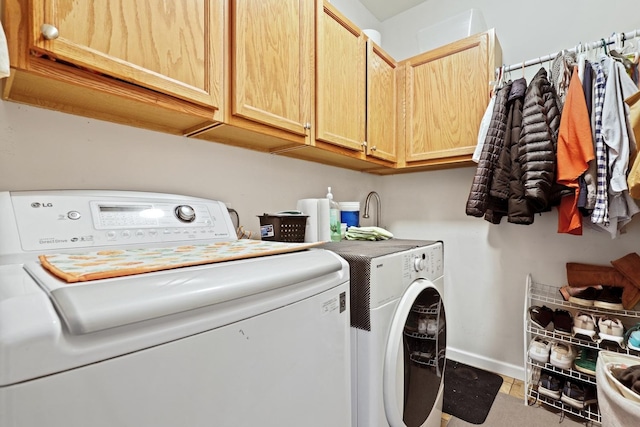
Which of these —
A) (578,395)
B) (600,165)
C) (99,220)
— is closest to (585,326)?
(578,395)

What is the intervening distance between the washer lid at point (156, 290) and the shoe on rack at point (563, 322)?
1672 mm

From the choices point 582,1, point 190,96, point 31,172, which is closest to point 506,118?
point 582,1

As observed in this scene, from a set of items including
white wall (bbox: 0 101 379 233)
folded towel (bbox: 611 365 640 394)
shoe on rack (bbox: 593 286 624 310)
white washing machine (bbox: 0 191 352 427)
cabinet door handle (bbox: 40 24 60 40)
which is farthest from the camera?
shoe on rack (bbox: 593 286 624 310)

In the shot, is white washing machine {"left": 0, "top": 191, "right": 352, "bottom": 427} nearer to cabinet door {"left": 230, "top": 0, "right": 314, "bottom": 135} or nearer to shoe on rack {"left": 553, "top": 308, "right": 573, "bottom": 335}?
cabinet door {"left": 230, "top": 0, "right": 314, "bottom": 135}

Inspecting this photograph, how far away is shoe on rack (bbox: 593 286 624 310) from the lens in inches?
57.2

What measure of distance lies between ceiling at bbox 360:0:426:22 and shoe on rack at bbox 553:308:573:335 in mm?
2309

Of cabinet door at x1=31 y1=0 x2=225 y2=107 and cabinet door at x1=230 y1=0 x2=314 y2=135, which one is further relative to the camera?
cabinet door at x1=230 y1=0 x2=314 y2=135

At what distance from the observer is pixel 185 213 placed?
105 cm

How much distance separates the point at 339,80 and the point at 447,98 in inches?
29.3

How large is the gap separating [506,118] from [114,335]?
187cm

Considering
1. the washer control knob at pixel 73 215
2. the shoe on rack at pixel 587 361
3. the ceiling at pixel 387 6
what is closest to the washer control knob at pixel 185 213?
the washer control knob at pixel 73 215

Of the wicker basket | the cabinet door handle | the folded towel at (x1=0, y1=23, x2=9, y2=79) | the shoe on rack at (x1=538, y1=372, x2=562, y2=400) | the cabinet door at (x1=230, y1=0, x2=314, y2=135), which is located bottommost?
the shoe on rack at (x1=538, y1=372, x2=562, y2=400)

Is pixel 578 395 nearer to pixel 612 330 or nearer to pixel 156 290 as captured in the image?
pixel 612 330

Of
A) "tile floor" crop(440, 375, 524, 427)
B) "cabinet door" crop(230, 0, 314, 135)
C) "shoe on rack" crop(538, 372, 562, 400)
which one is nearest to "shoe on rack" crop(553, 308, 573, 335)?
"shoe on rack" crop(538, 372, 562, 400)
